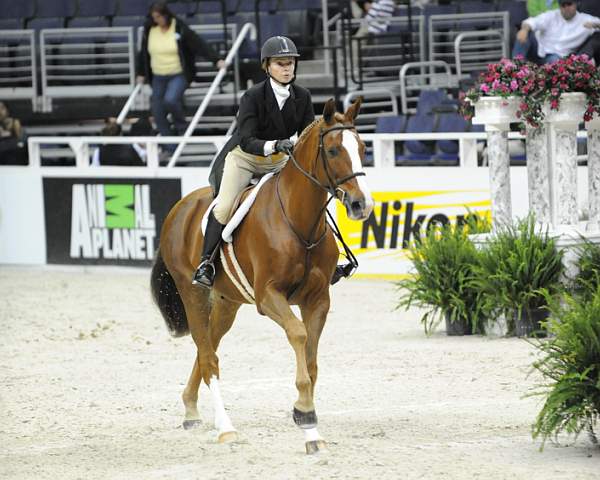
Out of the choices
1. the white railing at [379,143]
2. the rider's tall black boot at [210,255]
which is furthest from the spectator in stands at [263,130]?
the white railing at [379,143]

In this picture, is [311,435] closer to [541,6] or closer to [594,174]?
[594,174]

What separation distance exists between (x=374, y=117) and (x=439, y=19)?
6.46 feet

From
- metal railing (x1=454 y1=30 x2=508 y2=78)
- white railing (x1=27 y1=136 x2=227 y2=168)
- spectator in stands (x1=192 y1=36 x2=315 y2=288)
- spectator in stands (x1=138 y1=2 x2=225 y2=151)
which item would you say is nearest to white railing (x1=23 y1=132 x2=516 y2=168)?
white railing (x1=27 y1=136 x2=227 y2=168)

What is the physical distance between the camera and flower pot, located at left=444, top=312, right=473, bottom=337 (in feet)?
40.1

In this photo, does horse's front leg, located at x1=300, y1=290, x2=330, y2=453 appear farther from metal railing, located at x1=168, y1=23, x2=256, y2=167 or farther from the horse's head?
metal railing, located at x1=168, y1=23, x2=256, y2=167

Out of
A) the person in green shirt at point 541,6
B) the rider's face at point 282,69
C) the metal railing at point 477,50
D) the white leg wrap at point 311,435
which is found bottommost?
the white leg wrap at point 311,435

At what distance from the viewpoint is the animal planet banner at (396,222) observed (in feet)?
52.7

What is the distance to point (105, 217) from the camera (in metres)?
18.4

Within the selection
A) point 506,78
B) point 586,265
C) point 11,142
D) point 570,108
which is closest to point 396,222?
point 506,78

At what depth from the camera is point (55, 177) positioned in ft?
61.4

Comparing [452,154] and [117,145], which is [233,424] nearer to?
[452,154]

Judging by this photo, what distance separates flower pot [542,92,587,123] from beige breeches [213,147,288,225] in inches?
149

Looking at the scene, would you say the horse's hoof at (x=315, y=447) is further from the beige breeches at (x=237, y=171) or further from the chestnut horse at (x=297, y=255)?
the beige breeches at (x=237, y=171)

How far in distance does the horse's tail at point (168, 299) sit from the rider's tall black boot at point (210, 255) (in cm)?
113
